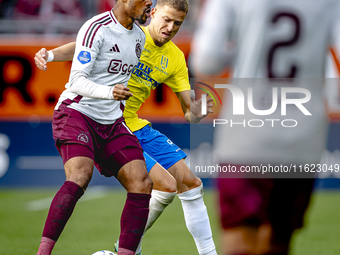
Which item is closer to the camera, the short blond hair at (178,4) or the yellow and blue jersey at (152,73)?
the short blond hair at (178,4)

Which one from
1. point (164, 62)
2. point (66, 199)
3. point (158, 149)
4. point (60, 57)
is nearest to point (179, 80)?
point (164, 62)

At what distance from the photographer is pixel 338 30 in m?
1.98

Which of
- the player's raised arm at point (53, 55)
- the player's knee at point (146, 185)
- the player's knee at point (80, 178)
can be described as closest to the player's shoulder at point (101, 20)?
the player's raised arm at point (53, 55)

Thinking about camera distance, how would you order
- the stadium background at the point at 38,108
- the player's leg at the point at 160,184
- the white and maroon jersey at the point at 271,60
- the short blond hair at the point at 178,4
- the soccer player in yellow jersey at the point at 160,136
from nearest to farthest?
the white and maroon jersey at the point at 271,60, the short blond hair at the point at 178,4, the soccer player in yellow jersey at the point at 160,136, the player's leg at the point at 160,184, the stadium background at the point at 38,108

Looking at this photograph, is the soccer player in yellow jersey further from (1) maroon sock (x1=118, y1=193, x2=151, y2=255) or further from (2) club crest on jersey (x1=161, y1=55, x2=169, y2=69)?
(1) maroon sock (x1=118, y1=193, x2=151, y2=255)

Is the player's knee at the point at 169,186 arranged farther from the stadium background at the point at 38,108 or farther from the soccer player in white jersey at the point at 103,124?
the stadium background at the point at 38,108

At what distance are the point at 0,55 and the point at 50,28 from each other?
1.04 meters

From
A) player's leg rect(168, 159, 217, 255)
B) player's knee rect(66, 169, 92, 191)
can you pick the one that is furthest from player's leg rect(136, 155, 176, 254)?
player's knee rect(66, 169, 92, 191)

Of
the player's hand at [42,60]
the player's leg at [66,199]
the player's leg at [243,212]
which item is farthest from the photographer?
the player's hand at [42,60]

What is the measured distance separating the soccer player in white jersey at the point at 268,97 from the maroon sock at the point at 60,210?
1146 mm

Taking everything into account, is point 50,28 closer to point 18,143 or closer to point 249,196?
point 18,143

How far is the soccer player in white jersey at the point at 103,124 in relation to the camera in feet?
9.86

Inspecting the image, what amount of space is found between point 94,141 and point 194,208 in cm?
105

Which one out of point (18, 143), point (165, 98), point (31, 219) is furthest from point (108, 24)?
point (18, 143)
